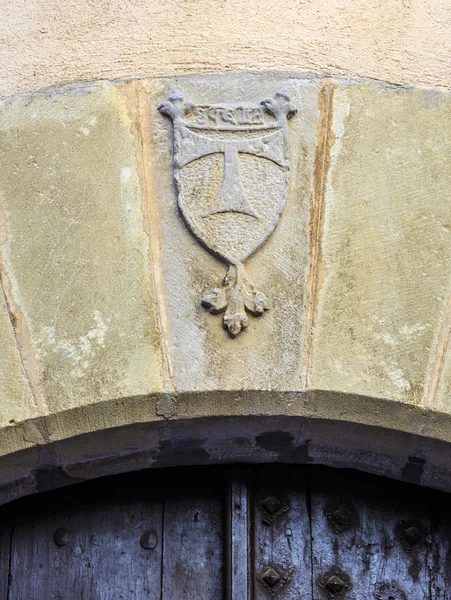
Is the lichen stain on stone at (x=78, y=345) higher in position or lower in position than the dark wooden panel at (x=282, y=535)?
higher

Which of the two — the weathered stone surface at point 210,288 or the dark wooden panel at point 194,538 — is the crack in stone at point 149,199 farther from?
the dark wooden panel at point 194,538

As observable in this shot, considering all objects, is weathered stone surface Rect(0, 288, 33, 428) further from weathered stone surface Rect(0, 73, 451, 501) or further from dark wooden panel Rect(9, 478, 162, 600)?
dark wooden panel Rect(9, 478, 162, 600)

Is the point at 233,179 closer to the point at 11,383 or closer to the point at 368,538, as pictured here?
the point at 11,383

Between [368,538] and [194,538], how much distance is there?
30 centimetres

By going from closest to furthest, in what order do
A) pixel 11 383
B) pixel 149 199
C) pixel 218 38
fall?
1. pixel 11 383
2. pixel 149 199
3. pixel 218 38

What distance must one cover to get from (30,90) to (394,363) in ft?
2.53

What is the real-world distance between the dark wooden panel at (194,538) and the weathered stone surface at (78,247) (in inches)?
11.6

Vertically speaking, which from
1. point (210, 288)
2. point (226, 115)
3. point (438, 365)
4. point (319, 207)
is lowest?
point (438, 365)

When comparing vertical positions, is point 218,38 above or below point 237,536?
above

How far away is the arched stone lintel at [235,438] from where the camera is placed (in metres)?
1.50

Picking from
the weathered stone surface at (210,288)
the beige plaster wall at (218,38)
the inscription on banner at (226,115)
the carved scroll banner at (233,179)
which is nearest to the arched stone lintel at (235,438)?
the weathered stone surface at (210,288)

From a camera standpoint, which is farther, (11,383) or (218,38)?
(218,38)

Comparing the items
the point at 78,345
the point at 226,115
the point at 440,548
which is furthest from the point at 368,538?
the point at 226,115

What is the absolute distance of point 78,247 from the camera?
5.16 feet
